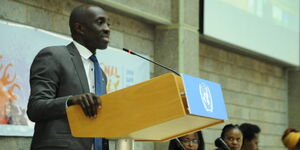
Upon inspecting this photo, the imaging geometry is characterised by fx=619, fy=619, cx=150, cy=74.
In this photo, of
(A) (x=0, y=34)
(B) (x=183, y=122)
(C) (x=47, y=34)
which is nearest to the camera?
(B) (x=183, y=122)

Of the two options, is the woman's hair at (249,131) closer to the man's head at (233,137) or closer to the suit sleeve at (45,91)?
the man's head at (233,137)

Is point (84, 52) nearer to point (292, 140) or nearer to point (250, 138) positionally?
point (250, 138)

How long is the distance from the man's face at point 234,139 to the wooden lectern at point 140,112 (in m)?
3.19

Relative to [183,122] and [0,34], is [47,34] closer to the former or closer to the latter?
[0,34]

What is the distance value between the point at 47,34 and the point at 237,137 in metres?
1.85

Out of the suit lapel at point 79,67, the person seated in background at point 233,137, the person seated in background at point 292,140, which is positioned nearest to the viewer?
the suit lapel at point 79,67

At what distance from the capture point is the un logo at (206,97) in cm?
211

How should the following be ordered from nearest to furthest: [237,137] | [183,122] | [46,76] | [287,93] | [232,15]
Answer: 1. [183,122]
2. [46,76]
3. [237,137]
4. [232,15]
5. [287,93]

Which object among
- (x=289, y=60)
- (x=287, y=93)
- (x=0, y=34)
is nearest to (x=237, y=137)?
(x=0, y=34)

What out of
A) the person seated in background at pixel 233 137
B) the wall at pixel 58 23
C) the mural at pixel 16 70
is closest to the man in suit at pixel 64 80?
the mural at pixel 16 70

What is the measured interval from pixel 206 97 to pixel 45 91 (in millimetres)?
593

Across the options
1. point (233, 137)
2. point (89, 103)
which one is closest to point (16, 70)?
point (233, 137)

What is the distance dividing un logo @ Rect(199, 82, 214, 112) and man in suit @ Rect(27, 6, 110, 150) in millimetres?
394

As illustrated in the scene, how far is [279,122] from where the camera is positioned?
9.28m
